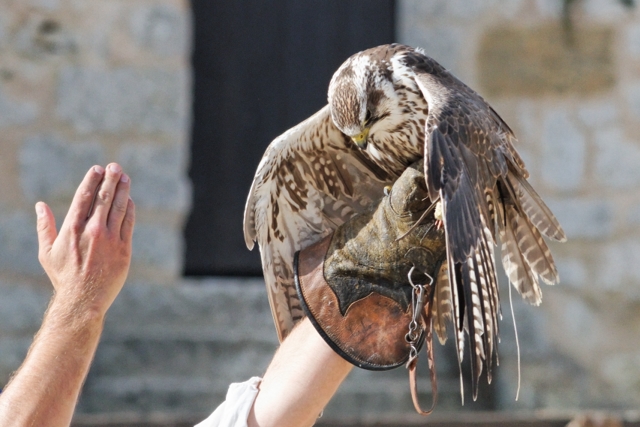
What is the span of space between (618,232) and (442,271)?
2.56 metres

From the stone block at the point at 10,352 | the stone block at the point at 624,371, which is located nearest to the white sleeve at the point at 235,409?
the stone block at the point at 10,352

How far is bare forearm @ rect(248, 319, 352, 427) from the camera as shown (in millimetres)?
2688

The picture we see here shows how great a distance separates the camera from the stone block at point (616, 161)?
5.45 meters

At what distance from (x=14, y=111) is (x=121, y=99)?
53 centimetres

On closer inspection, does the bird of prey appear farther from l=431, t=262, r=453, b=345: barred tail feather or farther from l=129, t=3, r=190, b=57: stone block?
l=129, t=3, r=190, b=57: stone block

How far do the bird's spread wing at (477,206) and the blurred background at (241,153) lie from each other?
6.36 feet

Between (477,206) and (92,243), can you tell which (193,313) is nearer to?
(477,206)

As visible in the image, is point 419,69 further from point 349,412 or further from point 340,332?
point 349,412

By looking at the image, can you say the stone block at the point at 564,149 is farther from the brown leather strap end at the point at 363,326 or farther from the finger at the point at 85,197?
the finger at the point at 85,197

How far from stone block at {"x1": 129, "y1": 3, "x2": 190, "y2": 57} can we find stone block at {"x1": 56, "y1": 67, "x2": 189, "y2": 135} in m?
0.13

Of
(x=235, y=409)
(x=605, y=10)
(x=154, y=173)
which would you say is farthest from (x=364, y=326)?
(x=605, y=10)

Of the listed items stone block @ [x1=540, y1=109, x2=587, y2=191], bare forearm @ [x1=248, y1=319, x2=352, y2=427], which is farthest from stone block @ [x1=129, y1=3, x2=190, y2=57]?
bare forearm @ [x1=248, y1=319, x2=352, y2=427]

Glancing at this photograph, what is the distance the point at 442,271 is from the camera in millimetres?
3193

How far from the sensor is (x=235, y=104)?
557 cm
